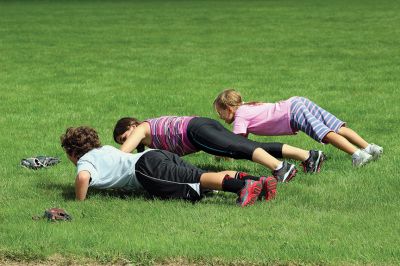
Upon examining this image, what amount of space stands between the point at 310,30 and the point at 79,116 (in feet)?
46.4

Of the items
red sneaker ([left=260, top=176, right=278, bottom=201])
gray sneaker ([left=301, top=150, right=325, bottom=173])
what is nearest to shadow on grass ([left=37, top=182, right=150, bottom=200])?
red sneaker ([left=260, top=176, right=278, bottom=201])

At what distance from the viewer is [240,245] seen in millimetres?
6383

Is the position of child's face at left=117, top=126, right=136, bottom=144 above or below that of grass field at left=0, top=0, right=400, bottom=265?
above

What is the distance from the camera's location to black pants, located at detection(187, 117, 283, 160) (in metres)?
8.44

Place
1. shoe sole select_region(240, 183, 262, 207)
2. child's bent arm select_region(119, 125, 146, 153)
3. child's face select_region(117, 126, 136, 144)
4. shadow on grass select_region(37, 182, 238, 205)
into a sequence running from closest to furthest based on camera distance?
shoe sole select_region(240, 183, 262, 207) → shadow on grass select_region(37, 182, 238, 205) → child's bent arm select_region(119, 125, 146, 153) → child's face select_region(117, 126, 136, 144)

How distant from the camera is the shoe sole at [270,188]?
25.0 feet

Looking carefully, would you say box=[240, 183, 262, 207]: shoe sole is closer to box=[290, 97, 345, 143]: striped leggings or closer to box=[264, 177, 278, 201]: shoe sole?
box=[264, 177, 278, 201]: shoe sole

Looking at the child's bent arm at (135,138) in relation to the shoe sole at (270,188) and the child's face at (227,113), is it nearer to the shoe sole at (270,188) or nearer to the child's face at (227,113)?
the child's face at (227,113)

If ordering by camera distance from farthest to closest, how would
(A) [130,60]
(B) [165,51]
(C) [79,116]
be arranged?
(B) [165,51]
(A) [130,60]
(C) [79,116]

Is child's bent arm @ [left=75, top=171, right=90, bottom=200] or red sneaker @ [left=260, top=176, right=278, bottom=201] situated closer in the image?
red sneaker @ [left=260, top=176, right=278, bottom=201]

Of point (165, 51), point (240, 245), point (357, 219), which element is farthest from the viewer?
point (165, 51)

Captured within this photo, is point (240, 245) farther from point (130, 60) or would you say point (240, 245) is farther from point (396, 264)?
point (130, 60)

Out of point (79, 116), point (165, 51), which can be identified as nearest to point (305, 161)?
point (79, 116)

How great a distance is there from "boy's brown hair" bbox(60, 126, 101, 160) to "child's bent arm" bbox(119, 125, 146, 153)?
0.43 m
